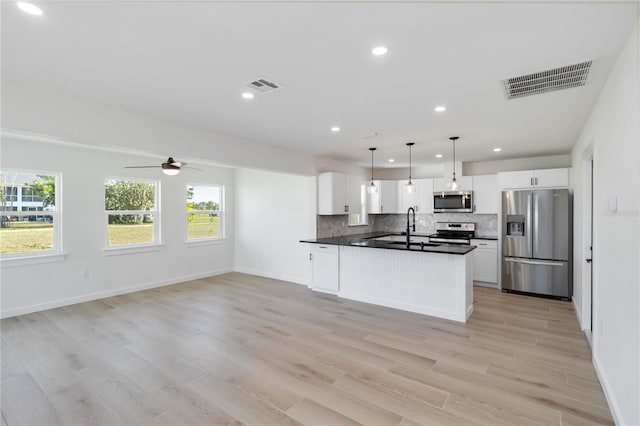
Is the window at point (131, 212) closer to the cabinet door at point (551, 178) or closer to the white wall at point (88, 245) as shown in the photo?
the white wall at point (88, 245)

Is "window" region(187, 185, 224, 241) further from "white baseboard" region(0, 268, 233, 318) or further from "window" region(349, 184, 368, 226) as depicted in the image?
"window" region(349, 184, 368, 226)

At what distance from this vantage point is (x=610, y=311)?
2.28m

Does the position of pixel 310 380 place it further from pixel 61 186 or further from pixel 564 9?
pixel 61 186

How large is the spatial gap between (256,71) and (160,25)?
2.50ft

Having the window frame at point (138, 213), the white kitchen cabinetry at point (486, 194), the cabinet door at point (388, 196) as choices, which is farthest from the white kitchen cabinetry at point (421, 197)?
the window frame at point (138, 213)

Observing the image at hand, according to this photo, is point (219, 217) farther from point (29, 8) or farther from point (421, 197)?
point (29, 8)

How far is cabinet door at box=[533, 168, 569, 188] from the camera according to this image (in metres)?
5.21

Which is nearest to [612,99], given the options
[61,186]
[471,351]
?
[471,351]

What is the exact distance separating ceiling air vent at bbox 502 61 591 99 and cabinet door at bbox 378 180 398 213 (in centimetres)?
475

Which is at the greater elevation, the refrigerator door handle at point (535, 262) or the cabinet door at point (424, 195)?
the cabinet door at point (424, 195)

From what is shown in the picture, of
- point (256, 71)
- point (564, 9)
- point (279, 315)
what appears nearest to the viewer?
point (564, 9)

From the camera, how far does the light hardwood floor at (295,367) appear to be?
227 centimetres

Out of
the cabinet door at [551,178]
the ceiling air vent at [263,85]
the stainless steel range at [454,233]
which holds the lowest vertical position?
the stainless steel range at [454,233]

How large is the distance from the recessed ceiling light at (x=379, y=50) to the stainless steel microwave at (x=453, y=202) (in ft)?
16.7
